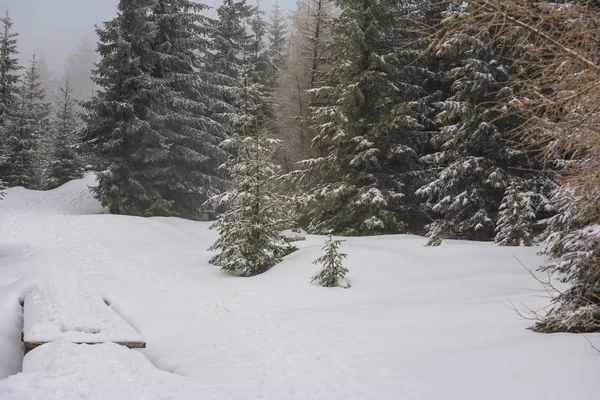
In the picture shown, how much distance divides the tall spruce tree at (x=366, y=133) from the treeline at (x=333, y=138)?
0.24 feet

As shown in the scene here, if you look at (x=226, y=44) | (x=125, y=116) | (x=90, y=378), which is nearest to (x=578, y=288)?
(x=90, y=378)

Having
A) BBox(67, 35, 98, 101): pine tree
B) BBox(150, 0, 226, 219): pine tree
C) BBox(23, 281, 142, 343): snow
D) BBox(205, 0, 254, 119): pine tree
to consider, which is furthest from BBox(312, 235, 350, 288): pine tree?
BBox(67, 35, 98, 101): pine tree

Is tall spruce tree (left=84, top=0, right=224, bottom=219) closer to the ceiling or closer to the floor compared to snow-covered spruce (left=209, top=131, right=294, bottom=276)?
closer to the ceiling

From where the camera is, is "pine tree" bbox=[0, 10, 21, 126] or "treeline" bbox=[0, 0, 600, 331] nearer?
"treeline" bbox=[0, 0, 600, 331]

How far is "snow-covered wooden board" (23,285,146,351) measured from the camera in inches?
204

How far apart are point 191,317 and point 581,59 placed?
6755 millimetres

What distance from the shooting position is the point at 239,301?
819cm

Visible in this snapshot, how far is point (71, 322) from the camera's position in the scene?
568cm

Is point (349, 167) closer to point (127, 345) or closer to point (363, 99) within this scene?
point (363, 99)

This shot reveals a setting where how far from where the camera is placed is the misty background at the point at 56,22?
11094 cm

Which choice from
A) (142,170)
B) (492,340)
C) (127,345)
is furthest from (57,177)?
(492,340)

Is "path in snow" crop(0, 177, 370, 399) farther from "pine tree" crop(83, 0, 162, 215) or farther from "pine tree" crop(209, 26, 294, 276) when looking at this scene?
"pine tree" crop(83, 0, 162, 215)

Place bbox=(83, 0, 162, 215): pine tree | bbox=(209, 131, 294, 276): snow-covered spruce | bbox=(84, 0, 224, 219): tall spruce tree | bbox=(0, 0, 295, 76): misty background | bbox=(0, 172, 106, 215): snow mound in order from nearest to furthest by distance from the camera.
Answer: bbox=(209, 131, 294, 276): snow-covered spruce, bbox=(83, 0, 162, 215): pine tree, bbox=(84, 0, 224, 219): tall spruce tree, bbox=(0, 172, 106, 215): snow mound, bbox=(0, 0, 295, 76): misty background

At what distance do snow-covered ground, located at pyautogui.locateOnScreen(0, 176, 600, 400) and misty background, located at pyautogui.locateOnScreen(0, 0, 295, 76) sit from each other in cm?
11166
